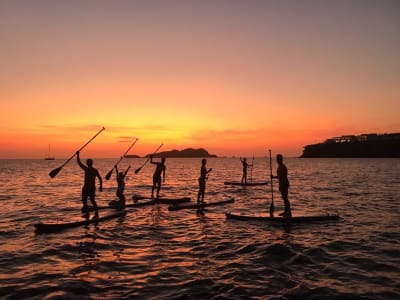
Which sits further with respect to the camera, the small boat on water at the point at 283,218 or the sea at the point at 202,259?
the small boat on water at the point at 283,218

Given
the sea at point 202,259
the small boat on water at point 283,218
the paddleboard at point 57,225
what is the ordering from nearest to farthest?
the sea at point 202,259 → the paddleboard at point 57,225 → the small boat on water at point 283,218

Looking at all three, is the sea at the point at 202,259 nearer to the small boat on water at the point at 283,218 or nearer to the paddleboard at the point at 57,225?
the paddleboard at the point at 57,225

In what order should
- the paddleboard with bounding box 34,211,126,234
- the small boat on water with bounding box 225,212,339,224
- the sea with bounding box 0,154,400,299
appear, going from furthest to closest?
the small boat on water with bounding box 225,212,339,224 < the paddleboard with bounding box 34,211,126,234 < the sea with bounding box 0,154,400,299

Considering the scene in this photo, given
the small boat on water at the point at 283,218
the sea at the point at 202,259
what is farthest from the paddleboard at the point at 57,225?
the small boat on water at the point at 283,218

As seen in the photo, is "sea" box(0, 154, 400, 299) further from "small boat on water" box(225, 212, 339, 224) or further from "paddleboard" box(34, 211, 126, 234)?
"small boat on water" box(225, 212, 339, 224)

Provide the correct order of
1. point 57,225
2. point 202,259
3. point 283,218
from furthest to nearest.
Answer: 1. point 283,218
2. point 57,225
3. point 202,259

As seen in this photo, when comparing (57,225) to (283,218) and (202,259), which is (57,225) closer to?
(202,259)

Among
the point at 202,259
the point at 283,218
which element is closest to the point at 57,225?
the point at 202,259

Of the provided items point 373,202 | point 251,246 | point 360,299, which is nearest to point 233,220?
point 251,246

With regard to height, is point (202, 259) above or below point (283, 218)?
below

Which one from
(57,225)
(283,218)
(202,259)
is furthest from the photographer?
(283,218)

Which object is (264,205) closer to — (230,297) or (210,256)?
(210,256)

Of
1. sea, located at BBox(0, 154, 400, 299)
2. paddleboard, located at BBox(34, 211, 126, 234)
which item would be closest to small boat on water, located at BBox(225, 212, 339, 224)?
sea, located at BBox(0, 154, 400, 299)

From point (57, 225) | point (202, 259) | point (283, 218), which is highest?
point (57, 225)
